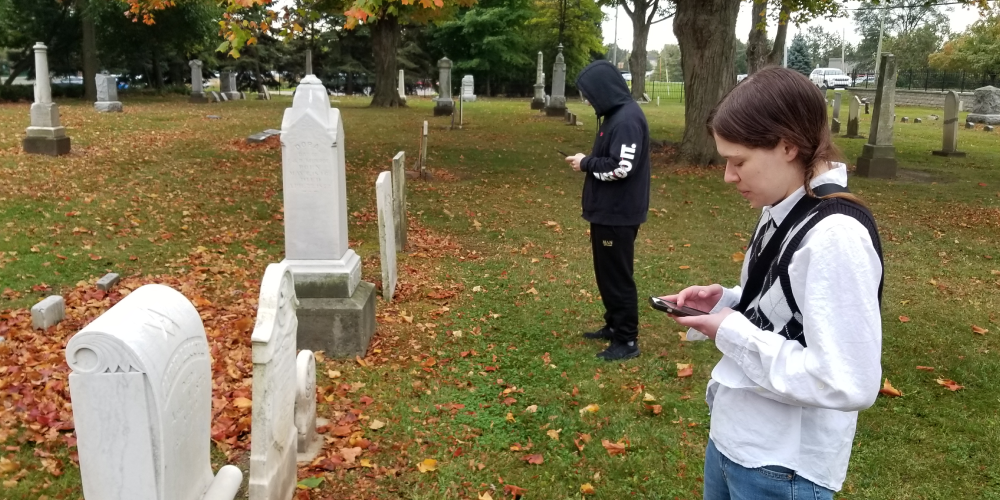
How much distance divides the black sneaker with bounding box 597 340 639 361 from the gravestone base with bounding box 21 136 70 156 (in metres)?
12.3

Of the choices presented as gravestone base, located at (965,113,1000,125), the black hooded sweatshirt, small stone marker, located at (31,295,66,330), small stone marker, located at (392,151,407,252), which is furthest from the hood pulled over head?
gravestone base, located at (965,113,1000,125)

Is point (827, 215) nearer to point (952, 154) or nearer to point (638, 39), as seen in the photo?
point (952, 154)

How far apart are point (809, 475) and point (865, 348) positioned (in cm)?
39

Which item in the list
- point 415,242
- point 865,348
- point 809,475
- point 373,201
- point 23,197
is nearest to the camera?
point 865,348

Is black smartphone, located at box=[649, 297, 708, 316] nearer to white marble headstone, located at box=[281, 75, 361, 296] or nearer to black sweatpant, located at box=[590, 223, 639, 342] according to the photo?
black sweatpant, located at box=[590, 223, 639, 342]

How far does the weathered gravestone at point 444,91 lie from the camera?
88.5 feet

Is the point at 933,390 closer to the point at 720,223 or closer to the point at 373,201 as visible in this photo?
the point at 720,223

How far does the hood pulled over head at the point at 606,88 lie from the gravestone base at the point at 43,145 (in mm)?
12043

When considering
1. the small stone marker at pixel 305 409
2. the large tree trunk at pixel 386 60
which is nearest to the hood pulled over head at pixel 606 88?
the small stone marker at pixel 305 409

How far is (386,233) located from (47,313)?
2863mm

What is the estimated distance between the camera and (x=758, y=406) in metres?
1.78

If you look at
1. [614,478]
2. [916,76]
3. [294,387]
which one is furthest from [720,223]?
[916,76]

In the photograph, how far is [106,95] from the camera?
22.9 m

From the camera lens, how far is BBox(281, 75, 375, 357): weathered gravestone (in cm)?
535
